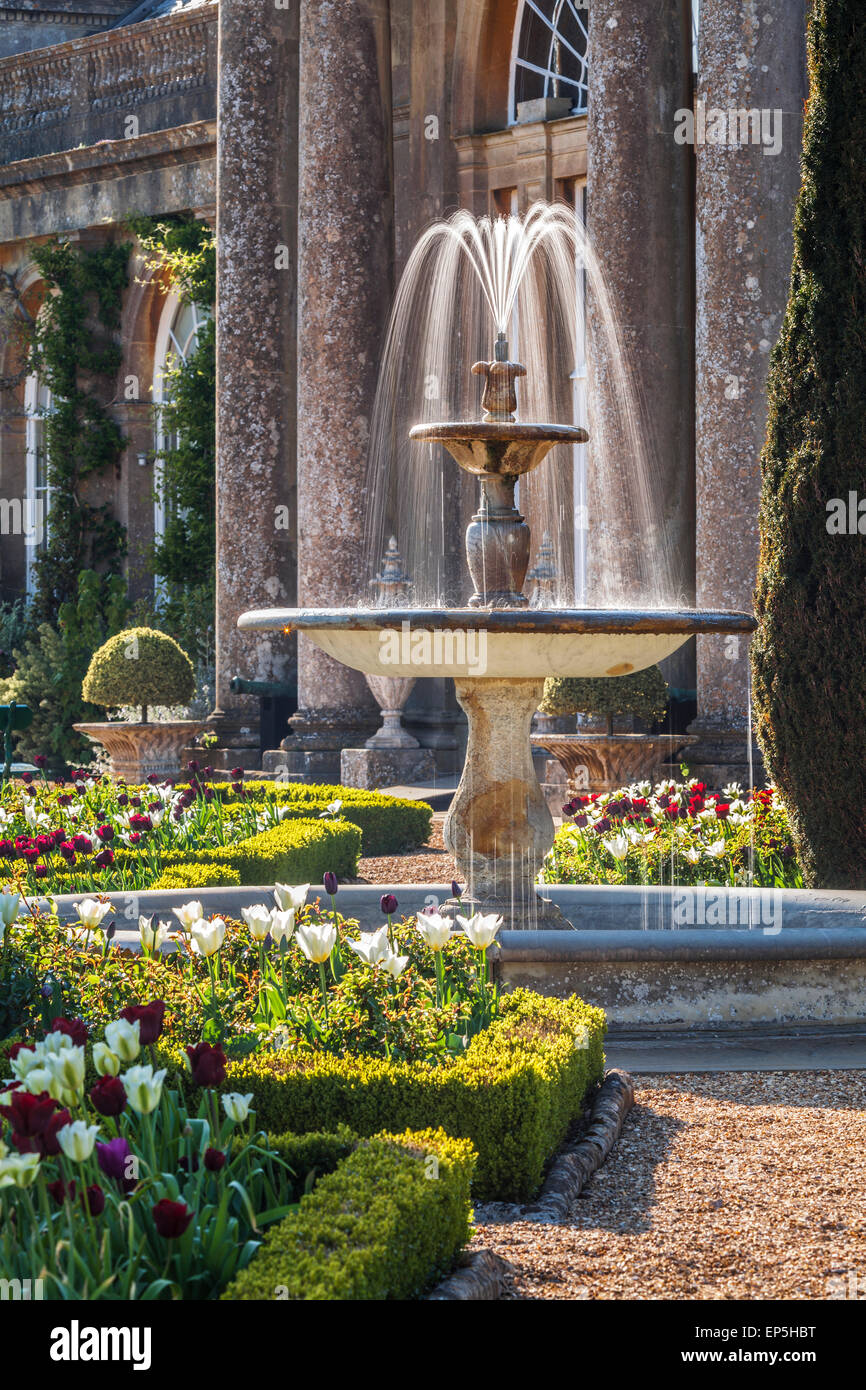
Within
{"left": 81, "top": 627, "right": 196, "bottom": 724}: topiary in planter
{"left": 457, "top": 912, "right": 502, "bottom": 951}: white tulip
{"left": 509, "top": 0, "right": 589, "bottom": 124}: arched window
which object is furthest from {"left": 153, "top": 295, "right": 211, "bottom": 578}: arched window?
{"left": 457, "top": 912, "right": 502, "bottom": 951}: white tulip

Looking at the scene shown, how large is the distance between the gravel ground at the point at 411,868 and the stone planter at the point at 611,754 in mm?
914

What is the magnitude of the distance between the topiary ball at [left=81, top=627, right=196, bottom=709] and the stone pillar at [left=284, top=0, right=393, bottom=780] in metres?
1.10

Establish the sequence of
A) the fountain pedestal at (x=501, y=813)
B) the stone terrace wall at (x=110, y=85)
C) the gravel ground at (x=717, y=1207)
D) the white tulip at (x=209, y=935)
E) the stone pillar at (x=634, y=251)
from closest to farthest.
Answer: the gravel ground at (x=717, y=1207), the white tulip at (x=209, y=935), the fountain pedestal at (x=501, y=813), the stone pillar at (x=634, y=251), the stone terrace wall at (x=110, y=85)

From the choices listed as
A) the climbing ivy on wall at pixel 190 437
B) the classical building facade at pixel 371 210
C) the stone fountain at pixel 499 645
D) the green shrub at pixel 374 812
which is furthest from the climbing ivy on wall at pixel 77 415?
the stone fountain at pixel 499 645

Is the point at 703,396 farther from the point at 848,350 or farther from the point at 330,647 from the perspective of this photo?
the point at 330,647

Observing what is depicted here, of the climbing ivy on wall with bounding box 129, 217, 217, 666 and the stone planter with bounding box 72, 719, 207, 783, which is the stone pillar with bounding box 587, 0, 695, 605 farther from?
the climbing ivy on wall with bounding box 129, 217, 217, 666

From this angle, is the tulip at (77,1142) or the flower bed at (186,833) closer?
the tulip at (77,1142)

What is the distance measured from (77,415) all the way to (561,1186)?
54.6 feet

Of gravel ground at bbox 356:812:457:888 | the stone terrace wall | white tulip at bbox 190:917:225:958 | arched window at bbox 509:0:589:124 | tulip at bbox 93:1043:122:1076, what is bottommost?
gravel ground at bbox 356:812:457:888

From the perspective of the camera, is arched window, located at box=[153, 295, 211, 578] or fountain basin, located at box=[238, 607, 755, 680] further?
arched window, located at box=[153, 295, 211, 578]

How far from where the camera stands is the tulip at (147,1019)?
9.91ft

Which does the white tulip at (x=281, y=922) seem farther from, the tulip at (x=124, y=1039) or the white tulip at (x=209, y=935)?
the tulip at (x=124, y=1039)

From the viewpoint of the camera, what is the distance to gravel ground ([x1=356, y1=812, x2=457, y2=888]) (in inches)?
343

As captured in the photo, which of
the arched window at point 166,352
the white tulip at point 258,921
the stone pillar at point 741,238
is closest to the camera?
the white tulip at point 258,921
